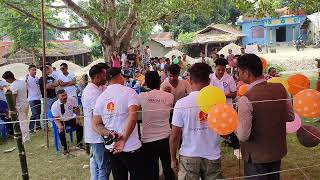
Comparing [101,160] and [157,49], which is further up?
[157,49]

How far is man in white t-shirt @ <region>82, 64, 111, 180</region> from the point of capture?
4094 mm

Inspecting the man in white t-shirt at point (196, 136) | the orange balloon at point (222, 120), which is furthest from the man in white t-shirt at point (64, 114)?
the orange balloon at point (222, 120)

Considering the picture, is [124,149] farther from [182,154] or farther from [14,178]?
[14,178]

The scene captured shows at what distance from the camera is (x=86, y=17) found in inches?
484

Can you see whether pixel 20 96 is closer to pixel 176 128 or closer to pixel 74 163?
pixel 74 163

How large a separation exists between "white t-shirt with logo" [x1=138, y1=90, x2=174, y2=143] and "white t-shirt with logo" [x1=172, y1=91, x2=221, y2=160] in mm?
792

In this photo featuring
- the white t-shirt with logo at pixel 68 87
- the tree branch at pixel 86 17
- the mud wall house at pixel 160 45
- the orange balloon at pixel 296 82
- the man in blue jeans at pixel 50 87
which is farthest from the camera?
the mud wall house at pixel 160 45

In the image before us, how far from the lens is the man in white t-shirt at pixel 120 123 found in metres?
3.48

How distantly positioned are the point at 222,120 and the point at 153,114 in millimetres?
1135

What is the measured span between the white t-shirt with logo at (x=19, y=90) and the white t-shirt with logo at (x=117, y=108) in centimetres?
482

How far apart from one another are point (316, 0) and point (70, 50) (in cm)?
2931

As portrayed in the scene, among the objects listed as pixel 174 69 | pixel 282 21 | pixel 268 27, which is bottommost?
pixel 174 69

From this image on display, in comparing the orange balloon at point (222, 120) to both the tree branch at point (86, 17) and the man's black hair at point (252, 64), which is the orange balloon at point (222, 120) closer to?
the man's black hair at point (252, 64)

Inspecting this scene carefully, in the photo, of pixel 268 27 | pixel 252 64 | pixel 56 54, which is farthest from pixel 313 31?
pixel 252 64
